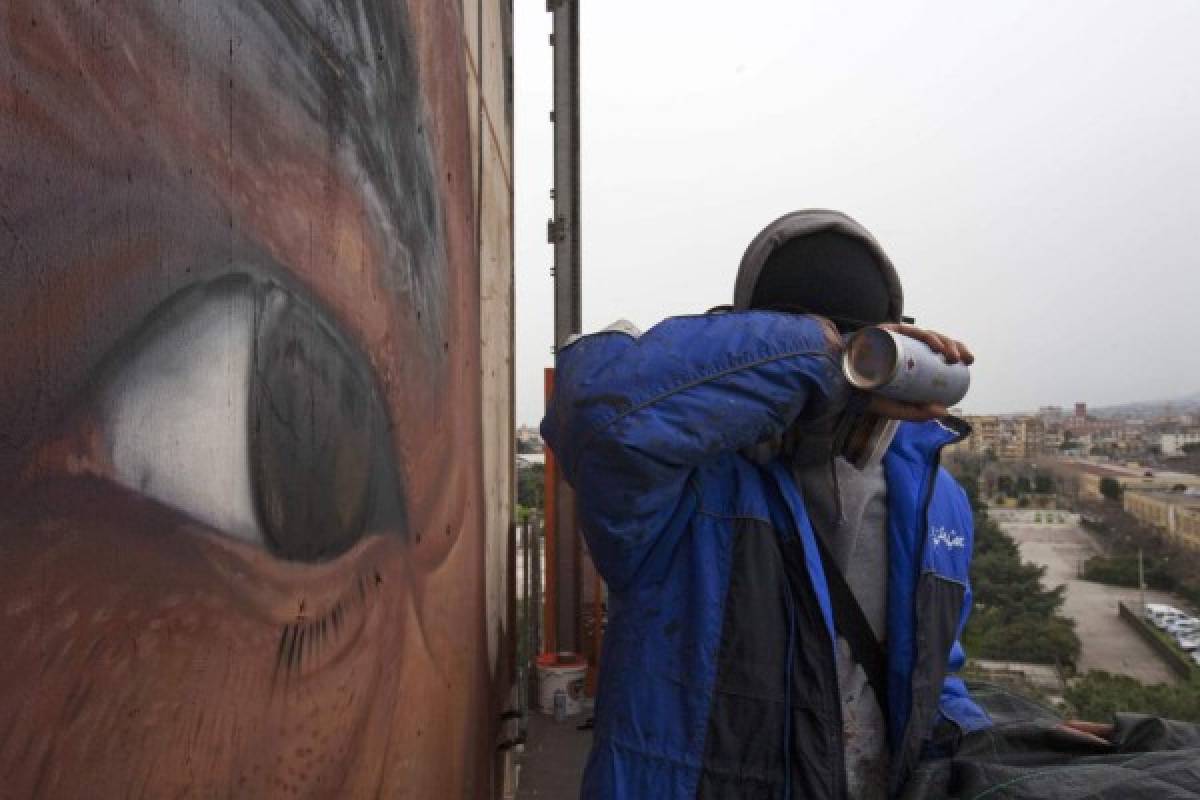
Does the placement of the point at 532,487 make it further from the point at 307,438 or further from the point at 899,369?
the point at 307,438

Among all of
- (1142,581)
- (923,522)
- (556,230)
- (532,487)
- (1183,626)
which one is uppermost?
(556,230)

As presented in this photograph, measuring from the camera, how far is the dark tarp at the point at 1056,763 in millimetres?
1399

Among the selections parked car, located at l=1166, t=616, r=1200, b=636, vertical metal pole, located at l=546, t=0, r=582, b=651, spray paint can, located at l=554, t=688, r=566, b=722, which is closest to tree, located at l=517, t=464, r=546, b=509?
vertical metal pole, located at l=546, t=0, r=582, b=651

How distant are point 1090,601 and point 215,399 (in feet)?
125

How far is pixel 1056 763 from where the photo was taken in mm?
1594

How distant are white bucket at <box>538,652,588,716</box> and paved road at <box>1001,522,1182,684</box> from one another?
2519 centimetres

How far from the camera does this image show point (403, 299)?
1.58m

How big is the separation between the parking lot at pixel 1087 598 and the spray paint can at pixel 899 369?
2867 centimetres

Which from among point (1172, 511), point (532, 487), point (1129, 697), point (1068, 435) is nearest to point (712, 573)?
point (532, 487)

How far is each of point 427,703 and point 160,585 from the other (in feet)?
3.98

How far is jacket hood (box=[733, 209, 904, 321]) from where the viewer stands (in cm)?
167

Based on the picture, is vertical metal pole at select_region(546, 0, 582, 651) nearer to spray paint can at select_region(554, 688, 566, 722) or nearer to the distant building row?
spray paint can at select_region(554, 688, 566, 722)

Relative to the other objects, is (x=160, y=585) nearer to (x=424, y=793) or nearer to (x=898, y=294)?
(x=424, y=793)

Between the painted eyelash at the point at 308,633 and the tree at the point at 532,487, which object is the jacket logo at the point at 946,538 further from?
the tree at the point at 532,487
